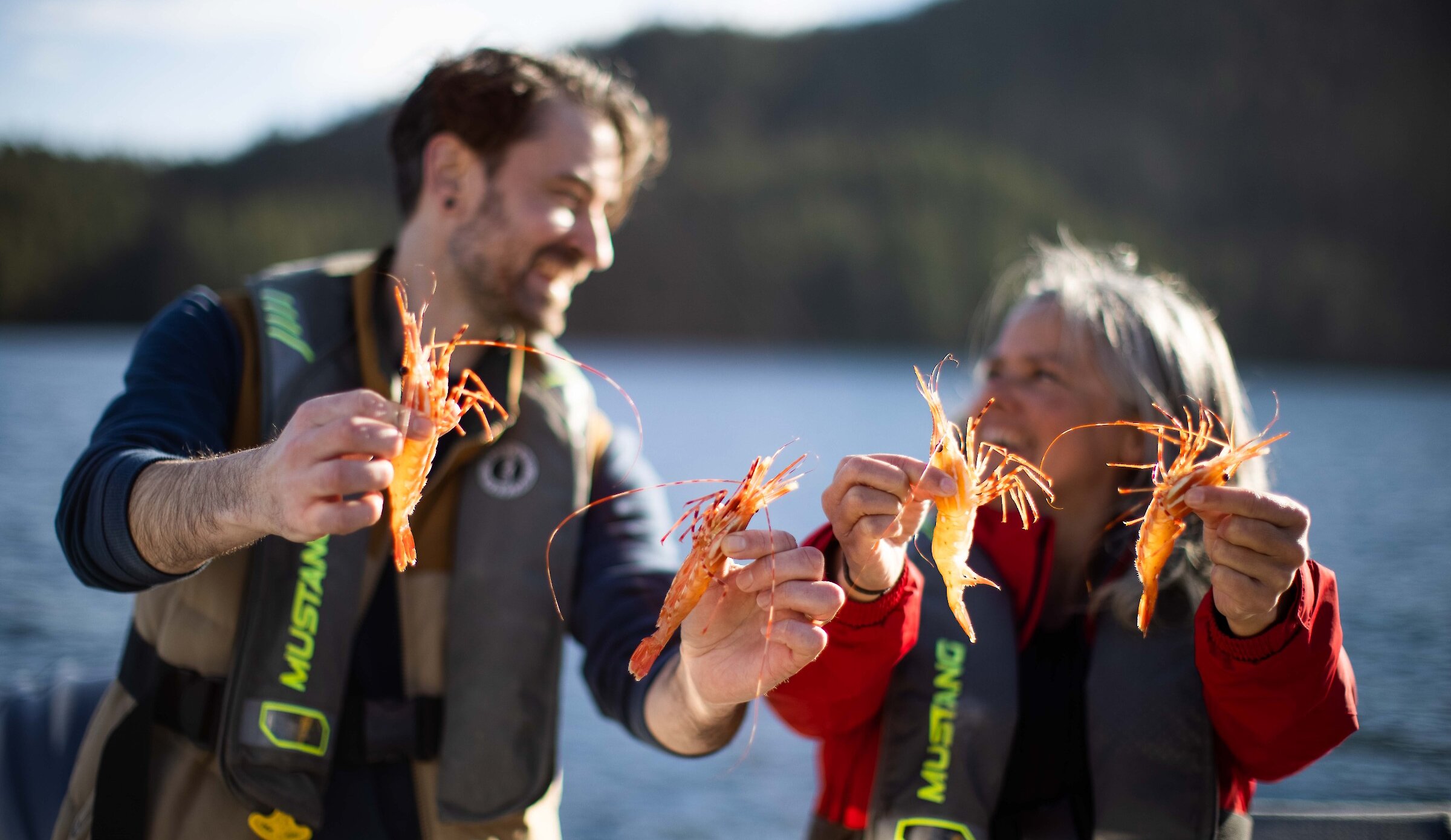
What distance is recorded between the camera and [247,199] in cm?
4547

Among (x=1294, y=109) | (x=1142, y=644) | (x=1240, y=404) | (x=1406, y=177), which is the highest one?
(x=1294, y=109)

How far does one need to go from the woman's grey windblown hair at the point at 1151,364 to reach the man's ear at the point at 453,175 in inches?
62.9

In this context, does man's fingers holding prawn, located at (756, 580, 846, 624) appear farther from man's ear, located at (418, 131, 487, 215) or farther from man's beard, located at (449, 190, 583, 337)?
man's ear, located at (418, 131, 487, 215)

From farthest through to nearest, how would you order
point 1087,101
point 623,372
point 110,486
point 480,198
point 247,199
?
1. point 1087,101
2. point 247,199
3. point 623,372
4. point 480,198
5. point 110,486

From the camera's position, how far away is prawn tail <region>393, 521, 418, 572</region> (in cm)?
167

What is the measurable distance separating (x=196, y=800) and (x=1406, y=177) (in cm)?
5289

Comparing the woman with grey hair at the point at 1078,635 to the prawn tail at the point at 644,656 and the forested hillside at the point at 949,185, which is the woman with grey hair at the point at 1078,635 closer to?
the prawn tail at the point at 644,656

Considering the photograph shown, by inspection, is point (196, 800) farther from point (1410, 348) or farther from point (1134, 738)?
point (1410, 348)

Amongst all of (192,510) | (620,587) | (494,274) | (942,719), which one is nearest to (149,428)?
(192,510)

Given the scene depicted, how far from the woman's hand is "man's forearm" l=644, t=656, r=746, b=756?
43cm

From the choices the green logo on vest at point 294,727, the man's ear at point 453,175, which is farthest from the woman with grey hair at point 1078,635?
the man's ear at point 453,175

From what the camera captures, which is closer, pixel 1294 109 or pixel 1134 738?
pixel 1134 738

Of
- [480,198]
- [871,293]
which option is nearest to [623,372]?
[871,293]

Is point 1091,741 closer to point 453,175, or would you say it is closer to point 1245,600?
point 1245,600
